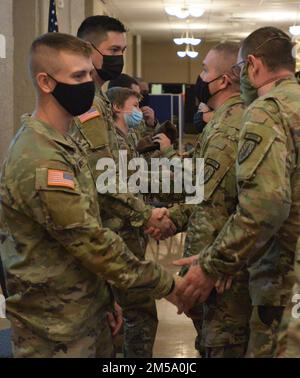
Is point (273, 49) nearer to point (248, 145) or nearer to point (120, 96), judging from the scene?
point (248, 145)

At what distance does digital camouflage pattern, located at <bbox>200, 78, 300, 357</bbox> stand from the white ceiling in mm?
9742

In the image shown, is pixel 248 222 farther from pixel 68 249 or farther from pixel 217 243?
pixel 68 249

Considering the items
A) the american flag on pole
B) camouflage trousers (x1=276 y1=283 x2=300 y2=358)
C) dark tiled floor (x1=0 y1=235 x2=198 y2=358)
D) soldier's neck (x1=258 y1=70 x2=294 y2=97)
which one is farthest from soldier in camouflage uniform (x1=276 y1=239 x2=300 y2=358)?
the american flag on pole

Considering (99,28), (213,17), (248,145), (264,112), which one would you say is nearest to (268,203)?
(248,145)

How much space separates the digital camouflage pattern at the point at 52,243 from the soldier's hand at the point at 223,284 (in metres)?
0.51

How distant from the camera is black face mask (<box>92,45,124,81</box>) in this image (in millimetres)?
3080

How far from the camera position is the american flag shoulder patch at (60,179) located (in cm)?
180

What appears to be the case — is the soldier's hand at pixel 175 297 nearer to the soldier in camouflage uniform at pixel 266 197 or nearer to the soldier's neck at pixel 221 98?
the soldier in camouflage uniform at pixel 266 197

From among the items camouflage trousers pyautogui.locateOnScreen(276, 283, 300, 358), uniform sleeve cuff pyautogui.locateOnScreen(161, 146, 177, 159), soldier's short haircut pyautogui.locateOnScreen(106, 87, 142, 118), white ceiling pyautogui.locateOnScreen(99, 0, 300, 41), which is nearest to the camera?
camouflage trousers pyautogui.locateOnScreen(276, 283, 300, 358)

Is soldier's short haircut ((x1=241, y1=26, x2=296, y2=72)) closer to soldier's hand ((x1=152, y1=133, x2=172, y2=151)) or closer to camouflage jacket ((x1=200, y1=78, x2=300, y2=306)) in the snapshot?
camouflage jacket ((x1=200, y1=78, x2=300, y2=306))

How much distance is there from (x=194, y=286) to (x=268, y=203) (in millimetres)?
482

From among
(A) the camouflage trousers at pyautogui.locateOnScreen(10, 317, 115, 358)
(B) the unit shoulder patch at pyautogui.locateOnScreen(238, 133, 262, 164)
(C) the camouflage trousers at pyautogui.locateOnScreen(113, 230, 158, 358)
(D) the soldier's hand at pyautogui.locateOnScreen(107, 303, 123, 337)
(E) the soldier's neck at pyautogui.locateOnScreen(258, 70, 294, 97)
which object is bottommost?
(C) the camouflage trousers at pyautogui.locateOnScreen(113, 230, 158, 358)

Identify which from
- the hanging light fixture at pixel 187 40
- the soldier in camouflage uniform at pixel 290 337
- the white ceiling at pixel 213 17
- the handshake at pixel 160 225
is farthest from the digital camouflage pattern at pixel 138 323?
the hanging light fixture at pixel 187 40

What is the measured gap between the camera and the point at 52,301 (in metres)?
1.89
